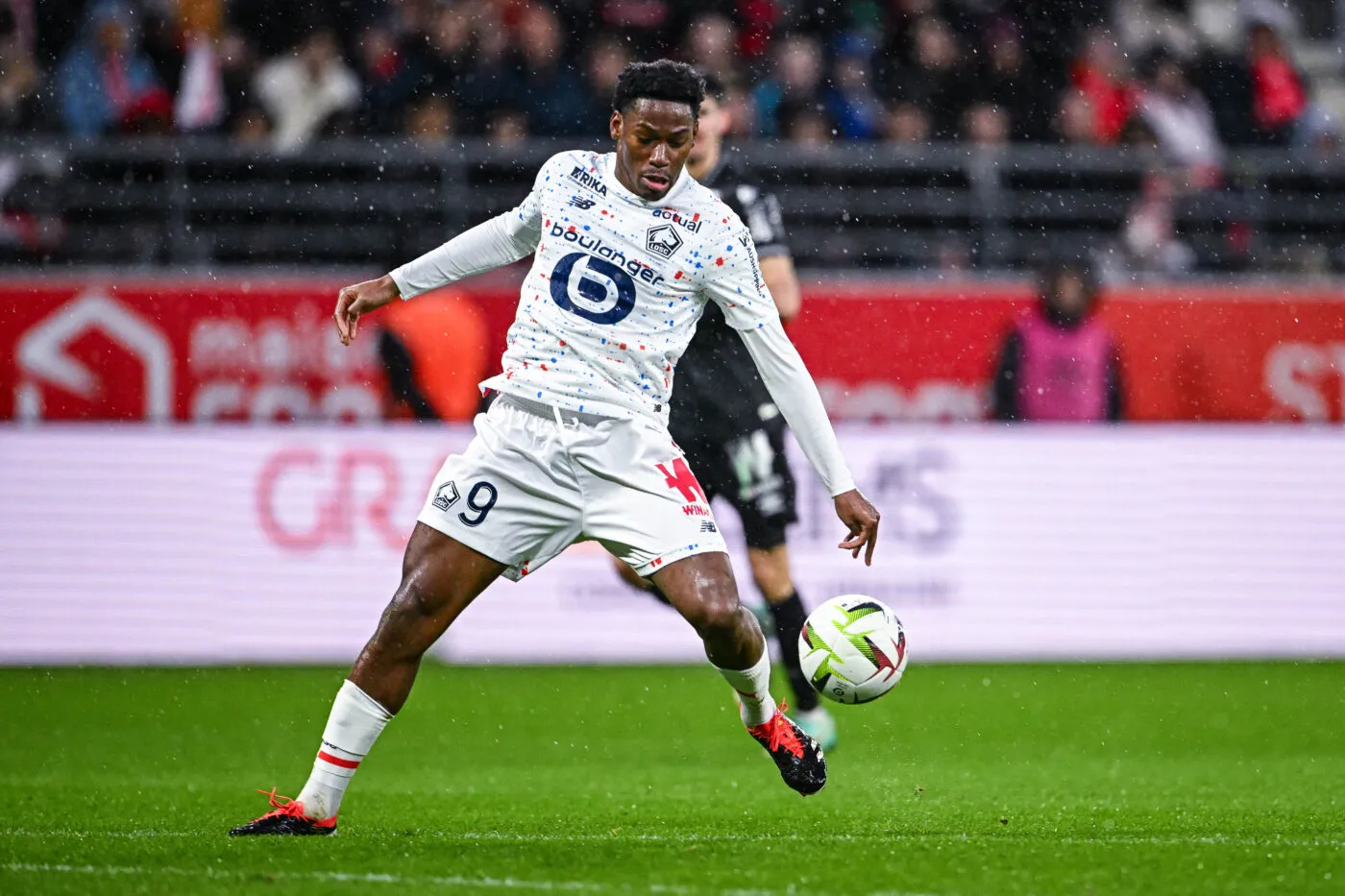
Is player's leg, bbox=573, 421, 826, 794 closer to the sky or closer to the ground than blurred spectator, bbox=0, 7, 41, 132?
closer to the sky

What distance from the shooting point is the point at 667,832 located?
19.8 ft

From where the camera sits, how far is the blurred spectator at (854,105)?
50.2 ft

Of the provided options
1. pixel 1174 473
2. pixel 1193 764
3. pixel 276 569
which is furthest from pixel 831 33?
pixel 1193 764

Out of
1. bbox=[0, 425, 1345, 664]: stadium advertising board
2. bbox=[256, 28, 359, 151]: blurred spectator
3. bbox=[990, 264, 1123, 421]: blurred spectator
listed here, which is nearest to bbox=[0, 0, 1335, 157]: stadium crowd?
bbox=[256, 28, 359, 151]: blurred spectator

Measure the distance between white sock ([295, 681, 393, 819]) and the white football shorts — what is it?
1.85 feet

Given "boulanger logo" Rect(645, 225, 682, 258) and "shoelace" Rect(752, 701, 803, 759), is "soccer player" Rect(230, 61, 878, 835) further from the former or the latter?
"shoelace" Rect(752, 701, 803, 759)

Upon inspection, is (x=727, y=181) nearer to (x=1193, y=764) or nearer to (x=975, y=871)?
(x=1193, y=764)

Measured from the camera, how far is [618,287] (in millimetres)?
5750

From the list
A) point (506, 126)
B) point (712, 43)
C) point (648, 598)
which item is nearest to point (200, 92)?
point (506, 126)

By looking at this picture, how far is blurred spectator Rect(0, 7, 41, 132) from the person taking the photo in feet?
45.6

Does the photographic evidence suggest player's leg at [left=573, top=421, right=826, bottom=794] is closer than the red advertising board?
Yes

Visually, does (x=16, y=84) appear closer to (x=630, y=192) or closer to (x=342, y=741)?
(x=630, y=192)

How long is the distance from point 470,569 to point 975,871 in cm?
171

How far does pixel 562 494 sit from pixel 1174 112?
38.6ft
